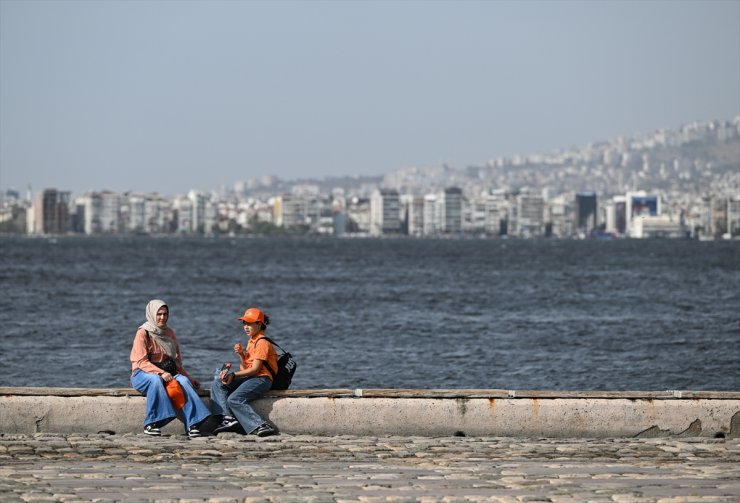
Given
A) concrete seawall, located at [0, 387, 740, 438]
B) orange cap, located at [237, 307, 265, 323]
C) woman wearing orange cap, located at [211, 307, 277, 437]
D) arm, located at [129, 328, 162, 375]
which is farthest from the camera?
orange cap, located at [237, 307, 265, 323]

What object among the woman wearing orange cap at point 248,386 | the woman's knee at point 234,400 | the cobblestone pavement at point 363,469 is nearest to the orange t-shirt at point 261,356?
the woman wearing orange cap at point 248,386

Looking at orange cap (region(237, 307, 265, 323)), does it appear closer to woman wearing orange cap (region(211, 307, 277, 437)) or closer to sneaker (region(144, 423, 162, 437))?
woman wearing orange cap (region(211, 307, 277, 437))

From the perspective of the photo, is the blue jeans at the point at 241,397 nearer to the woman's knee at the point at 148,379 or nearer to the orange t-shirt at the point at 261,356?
the orange t-shirt at the point at 261,356

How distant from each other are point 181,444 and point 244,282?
63.6 meters

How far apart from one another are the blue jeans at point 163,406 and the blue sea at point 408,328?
13.9 m

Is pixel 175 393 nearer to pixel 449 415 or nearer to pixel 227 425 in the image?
pixel 227 425

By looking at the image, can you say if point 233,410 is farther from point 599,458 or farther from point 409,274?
point 409,274

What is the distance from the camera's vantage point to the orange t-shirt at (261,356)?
11453 mm

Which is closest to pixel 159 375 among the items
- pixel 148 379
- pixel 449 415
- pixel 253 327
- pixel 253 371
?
pixel 148 379

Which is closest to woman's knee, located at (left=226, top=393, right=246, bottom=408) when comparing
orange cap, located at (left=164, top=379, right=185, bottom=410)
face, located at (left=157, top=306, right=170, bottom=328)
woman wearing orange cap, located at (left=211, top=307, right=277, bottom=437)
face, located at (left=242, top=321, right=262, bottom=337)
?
woman wearing orange cap, located at (left=211, top=307, right=277, bottom=437)

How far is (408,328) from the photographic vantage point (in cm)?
4019

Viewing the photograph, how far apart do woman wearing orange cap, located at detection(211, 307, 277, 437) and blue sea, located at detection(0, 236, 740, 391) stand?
536 inches

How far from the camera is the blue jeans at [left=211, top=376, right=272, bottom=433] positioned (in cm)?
1109

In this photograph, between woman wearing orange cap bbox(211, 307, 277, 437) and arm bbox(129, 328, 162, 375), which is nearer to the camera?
woman wearing orange cap bbox(211, 307, 277, 437)
